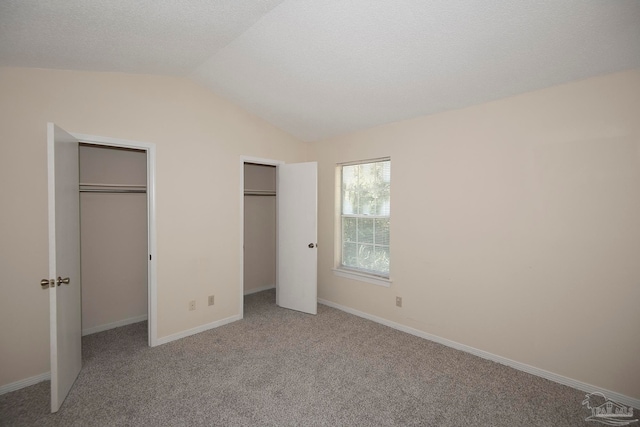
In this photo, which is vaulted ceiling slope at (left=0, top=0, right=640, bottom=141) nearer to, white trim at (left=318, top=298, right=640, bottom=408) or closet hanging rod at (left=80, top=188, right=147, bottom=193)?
closet hanging rod at (left=80, top=188, right=147, bottom=193)

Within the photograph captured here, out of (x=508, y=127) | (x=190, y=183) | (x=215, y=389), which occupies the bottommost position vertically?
(x=215, y=389)

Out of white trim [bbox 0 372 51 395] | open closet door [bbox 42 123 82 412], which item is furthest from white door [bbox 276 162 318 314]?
white trim [bbox 0 372 51 395]

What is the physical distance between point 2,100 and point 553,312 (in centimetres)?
462

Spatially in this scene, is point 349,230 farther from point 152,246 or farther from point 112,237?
point 112,237

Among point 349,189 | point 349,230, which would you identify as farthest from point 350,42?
point 349,230

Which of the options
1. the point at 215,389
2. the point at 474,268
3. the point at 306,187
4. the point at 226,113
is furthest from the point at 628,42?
the point at 215,389

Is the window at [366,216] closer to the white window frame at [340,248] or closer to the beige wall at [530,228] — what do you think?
the white window frame at [340,248]

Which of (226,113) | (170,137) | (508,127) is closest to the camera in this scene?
(508,127)

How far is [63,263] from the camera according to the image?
7.16 feet

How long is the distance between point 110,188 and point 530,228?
4238 millimetres

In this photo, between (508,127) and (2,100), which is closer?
(2,100)

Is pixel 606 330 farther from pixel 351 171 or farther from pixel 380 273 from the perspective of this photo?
pixel 351 171

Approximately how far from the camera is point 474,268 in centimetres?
287

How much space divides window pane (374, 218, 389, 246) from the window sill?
0.43 meters
